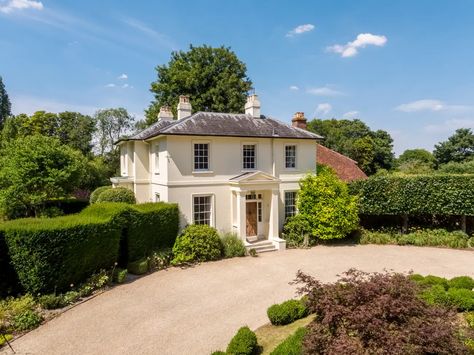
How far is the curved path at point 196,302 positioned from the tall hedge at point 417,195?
2.82 m

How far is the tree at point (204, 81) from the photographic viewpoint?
3509cm

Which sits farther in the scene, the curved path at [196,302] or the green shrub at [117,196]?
the green shrub at [117,196]

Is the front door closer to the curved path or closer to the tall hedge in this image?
the curved path

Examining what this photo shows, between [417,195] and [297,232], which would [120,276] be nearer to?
[297,232]

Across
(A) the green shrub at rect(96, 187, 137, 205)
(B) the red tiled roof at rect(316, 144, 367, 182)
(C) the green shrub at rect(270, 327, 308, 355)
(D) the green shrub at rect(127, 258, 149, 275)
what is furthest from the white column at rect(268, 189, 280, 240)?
(C) the green shrub at rect(270, 327, 308, 355)

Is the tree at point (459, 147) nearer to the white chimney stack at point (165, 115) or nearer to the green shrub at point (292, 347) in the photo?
the white chimney stack at point (165, 115)

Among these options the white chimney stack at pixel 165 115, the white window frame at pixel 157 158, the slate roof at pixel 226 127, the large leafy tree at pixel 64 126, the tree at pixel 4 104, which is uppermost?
A: the tree at pixel 4 104

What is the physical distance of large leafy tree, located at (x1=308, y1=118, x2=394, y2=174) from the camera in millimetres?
45250

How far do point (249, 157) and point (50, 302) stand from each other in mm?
13036

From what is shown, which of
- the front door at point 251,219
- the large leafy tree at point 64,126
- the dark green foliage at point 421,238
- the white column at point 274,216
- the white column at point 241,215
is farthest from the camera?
the large leafy tree at point 64,126

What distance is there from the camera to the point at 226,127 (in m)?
19.9

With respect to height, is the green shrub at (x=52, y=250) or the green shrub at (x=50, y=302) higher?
the green shrub at (x=52, y=250)

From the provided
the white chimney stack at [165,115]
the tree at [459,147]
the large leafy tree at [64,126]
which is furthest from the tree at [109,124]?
the tree at [459,147]

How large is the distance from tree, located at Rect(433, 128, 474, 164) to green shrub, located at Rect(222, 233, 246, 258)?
43.3 meters
